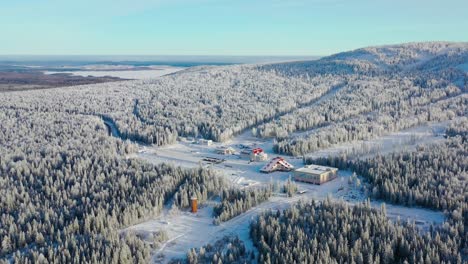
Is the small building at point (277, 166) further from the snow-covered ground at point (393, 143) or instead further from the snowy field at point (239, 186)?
the snow-covered ground at point (393, 143)

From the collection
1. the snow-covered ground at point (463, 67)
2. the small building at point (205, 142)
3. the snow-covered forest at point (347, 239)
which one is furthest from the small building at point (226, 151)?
the snow-covered ground at point (463, 67)

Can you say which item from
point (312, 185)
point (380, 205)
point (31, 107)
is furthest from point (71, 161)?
point (31, 107)

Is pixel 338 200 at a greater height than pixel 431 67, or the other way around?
pixel 431 67

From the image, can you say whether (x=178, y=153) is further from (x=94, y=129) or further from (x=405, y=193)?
(x=405, y=193)

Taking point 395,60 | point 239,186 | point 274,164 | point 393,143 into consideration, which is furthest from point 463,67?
point 239,186

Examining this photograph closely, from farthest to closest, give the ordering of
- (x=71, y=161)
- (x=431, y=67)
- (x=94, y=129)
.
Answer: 1. (x=431, y=67)
2. (x=94, y=129)
3. (x=71, y=161)

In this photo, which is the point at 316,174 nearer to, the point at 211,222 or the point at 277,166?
the point at 277,166
